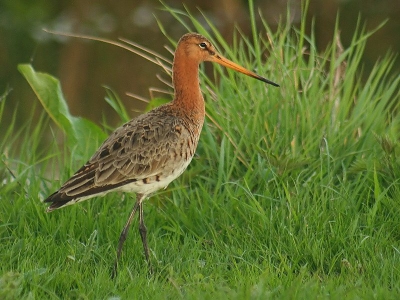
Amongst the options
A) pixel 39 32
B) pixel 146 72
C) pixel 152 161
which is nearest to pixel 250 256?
pixel 152 161

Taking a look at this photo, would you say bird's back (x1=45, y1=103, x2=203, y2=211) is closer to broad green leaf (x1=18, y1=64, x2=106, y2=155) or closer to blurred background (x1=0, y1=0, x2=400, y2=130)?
broad green leaf (x1=18, y1=64, x2=106, y2=155)

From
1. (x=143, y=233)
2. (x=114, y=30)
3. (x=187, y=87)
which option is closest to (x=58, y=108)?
(x=187, y=87)

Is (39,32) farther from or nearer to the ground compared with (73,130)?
nearer to the ground

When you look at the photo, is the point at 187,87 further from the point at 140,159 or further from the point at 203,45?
the point at 140,159

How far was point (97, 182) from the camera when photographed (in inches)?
A: 213

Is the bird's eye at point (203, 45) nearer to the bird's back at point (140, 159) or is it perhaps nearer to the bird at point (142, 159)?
the bird at point (142, 159)

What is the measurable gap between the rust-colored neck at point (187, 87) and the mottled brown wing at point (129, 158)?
18 centimetres

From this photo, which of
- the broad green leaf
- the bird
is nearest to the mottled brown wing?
the bird

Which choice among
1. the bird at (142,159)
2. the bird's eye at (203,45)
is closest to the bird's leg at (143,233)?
the bird at (142,159)

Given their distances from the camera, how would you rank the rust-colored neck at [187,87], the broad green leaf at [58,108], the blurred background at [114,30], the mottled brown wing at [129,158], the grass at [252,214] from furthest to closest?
the blurred background at [114,30]
the broad green leaf at [58,108]
the rust-colored neck at [187,87]
the mottled brown wing at [129,158]
the grass at [252,214]

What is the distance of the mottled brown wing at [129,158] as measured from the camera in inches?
212

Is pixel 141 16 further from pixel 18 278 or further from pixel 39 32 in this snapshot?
pixel 18 278

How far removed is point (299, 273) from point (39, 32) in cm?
1080

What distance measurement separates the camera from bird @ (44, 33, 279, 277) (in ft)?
17.7
